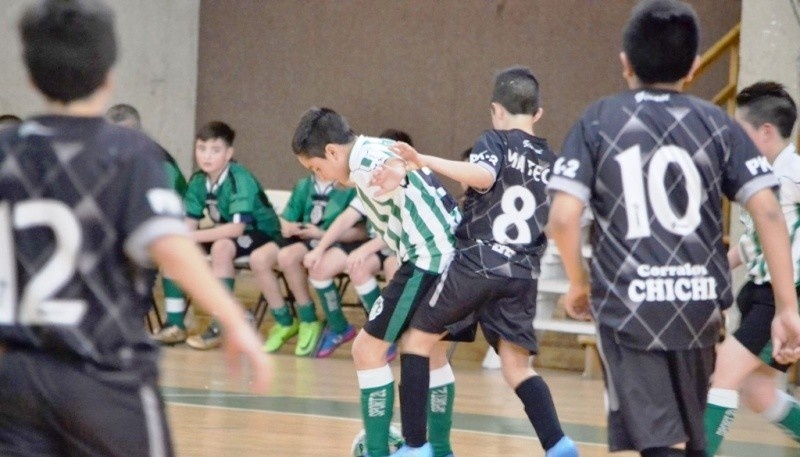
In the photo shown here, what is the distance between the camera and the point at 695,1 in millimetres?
9094

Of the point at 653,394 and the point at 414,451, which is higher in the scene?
the point at 653,394

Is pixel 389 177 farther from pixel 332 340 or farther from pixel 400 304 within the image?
pixel 332 340

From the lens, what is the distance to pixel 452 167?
13.2 ft

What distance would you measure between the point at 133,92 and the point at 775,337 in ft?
25.1

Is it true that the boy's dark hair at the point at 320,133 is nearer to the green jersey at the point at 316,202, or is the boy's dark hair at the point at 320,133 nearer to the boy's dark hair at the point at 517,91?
the boy's dark hair at the point at 517,91

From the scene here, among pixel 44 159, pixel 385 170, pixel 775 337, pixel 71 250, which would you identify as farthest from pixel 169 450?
pixel 385 170

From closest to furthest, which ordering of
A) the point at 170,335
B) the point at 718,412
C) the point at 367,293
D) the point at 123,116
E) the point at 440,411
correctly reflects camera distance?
the point at 718,412 → the point at 440,411 → the point at 123,116 → the point at 367,293 → the point at 170,335

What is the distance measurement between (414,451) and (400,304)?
19.4 inches

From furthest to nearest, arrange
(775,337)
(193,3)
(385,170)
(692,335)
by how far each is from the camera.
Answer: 1. (193,3)
2. (385,170)
3. (775,337)
4. (692,335)

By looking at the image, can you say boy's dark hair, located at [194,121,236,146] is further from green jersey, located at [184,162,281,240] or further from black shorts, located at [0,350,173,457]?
black shorts, located at [0,350,173,457]

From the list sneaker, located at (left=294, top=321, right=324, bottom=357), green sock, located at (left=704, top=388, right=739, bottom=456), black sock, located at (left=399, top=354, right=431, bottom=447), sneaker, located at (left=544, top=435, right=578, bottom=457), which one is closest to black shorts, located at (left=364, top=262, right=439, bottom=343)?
black sock, located at (left=399, top=354, right=431, bottom=447)

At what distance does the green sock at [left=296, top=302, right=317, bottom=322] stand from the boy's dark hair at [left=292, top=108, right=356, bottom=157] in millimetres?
4158

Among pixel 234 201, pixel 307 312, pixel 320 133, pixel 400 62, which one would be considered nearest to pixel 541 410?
pixel 320 133

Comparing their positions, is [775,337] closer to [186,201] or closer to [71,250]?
[71,250]
